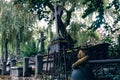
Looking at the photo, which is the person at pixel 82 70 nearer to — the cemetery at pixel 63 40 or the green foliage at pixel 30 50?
the cemetery at pixel 63 40

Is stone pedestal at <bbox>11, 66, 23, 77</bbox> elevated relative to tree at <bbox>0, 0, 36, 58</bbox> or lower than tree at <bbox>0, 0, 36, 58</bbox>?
lower

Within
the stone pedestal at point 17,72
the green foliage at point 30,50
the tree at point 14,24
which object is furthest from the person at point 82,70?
the green foliage at point 30,50

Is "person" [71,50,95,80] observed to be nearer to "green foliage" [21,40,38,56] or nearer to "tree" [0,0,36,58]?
"tree" [0,0,36,58]

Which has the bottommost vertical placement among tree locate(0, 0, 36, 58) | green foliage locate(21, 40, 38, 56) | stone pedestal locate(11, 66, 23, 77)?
stone pedestal locate(11, 66, 23, 77)

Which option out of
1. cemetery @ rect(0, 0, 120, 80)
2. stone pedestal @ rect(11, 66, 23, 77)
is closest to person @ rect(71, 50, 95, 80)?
cemetery @ rect(0, 0, 120, 80)

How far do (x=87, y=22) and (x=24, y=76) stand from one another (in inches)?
494

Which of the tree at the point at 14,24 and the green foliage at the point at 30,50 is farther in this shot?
the green foliage at the point at 30,50

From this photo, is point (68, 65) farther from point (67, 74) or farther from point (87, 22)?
point (87, 22)

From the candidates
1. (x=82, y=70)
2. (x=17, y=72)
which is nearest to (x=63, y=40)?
(x=17, y=72)

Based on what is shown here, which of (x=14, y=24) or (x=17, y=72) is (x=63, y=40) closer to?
(x=17, y=72)

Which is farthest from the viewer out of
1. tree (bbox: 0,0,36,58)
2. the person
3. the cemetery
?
tree (bbox: 0,0,36,58)

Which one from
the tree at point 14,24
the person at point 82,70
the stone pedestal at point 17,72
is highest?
the tree at point 14,24

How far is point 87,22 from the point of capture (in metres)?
24.9

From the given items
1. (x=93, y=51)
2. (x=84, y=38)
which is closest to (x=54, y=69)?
(x=93, y=51)
